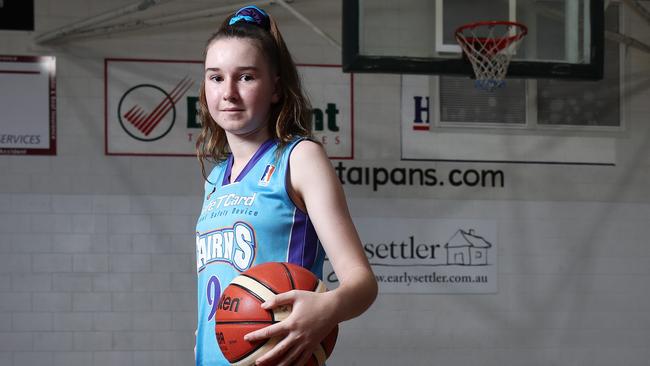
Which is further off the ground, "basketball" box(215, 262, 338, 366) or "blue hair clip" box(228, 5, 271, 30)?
"blue hair clip" box(228, 5, 271, 30)

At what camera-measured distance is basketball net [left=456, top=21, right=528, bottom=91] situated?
21.1ft

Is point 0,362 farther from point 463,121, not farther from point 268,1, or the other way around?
point 463,121

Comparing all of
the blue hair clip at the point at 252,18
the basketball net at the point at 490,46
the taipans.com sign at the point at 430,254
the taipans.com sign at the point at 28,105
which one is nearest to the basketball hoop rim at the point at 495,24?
the basketball net at the point at 490,46

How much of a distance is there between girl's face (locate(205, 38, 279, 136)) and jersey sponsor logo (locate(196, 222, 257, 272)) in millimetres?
222

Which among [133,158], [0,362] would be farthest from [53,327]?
[133,158]

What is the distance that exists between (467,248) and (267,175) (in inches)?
263

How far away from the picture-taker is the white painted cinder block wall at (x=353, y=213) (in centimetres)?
767

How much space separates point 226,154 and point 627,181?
7.26 m

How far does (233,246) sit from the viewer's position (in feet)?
5.86

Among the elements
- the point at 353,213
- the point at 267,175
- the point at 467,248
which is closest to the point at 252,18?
the point at 267,175

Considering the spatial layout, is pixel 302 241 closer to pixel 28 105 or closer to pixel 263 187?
pixel 263 187

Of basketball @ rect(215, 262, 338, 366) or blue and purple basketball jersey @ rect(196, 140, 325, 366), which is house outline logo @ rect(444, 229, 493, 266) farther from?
basketball @ rect(215, 262, 338, 366)

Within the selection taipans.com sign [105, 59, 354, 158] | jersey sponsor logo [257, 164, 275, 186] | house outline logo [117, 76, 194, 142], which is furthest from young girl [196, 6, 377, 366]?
house outline logo [117, 76, 194, 142]

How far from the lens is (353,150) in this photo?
8195mm
